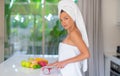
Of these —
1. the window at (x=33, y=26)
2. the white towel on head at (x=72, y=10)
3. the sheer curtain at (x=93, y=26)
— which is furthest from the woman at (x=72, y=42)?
the window at (x=33, y=26)

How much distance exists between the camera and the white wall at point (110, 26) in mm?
3924

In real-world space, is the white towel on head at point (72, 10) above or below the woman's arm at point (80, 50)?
above

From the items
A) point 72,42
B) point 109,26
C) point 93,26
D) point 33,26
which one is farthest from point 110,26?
point 72,42

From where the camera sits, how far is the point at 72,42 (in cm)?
150

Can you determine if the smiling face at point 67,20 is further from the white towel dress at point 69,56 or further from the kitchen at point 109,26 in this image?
the kitchen at point 109,26

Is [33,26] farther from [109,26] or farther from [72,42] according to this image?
[72,42]

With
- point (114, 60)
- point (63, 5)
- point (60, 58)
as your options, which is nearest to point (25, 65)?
point (60, 58)

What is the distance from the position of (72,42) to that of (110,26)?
260 cm

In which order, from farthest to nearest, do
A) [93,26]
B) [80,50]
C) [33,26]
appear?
1. [33,26]
2. [93,26]
3. [80,50]

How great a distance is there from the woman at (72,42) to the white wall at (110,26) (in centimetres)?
250

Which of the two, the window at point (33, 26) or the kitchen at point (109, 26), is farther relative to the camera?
the window at point (33, 26)

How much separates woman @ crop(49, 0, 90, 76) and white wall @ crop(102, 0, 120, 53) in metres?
2.50

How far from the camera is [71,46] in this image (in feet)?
4.91

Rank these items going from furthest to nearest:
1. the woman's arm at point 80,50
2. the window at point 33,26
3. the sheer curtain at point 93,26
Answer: the window at point 33,26
the sheer curtain at point 93,26
the woman's arm at point 80,50
